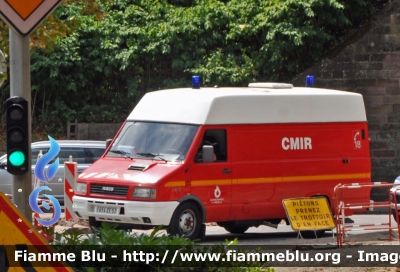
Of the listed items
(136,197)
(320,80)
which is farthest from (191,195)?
(320,80)

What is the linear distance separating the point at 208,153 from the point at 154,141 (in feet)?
3.51

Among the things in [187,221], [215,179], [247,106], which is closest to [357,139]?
[247,106]

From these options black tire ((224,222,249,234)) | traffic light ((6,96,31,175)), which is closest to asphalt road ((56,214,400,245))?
black tire ((224,222,249,234))

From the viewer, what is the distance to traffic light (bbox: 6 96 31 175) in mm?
7180

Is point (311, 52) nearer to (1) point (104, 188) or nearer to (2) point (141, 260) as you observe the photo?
(1) point (104, 188)

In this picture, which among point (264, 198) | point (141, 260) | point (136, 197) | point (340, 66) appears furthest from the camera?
point (340, 66)

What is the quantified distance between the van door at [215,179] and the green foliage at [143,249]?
6654 mm

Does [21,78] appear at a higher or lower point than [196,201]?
higher

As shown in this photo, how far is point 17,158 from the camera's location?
7211 mm

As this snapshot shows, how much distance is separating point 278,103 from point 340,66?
10.1 meters

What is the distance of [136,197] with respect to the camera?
13.2 m

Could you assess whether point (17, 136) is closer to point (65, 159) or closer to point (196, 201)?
point (196, 201)

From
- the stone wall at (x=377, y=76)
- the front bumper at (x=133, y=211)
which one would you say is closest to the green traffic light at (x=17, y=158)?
the front bumper at (x=133, y=211)

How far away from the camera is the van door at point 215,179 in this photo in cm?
1366
